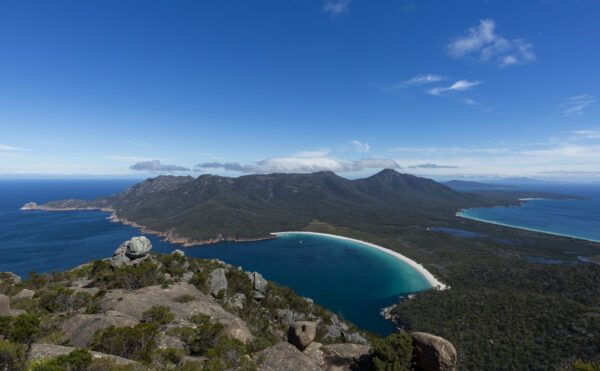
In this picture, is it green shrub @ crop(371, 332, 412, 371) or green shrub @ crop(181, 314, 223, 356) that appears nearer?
green shrub @ crop(371, 332, 412, 371)

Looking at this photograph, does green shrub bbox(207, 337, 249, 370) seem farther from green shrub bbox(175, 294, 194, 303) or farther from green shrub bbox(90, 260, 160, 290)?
green shrub bbox(90, 260, 160, 290)

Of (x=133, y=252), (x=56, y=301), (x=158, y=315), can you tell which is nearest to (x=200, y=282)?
(x=133, y=252)

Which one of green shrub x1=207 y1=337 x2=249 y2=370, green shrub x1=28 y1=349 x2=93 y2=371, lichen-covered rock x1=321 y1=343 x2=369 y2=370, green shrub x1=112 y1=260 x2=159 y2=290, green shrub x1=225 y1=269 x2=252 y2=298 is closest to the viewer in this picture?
green shrub x1=28 y1=349 x2=93 y2=371

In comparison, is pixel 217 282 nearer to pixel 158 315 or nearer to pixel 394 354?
pixel 158 315

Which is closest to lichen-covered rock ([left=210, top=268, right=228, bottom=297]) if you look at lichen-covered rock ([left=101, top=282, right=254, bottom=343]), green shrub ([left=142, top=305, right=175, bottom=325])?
lichen-covered rock ([left=101, top=282, right=254, bottom=343])

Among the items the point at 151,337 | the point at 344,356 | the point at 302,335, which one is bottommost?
the point at 344,356

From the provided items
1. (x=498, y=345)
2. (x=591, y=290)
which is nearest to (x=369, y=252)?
(x=591, y=290)

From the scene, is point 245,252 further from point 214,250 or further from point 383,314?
point 383,314
